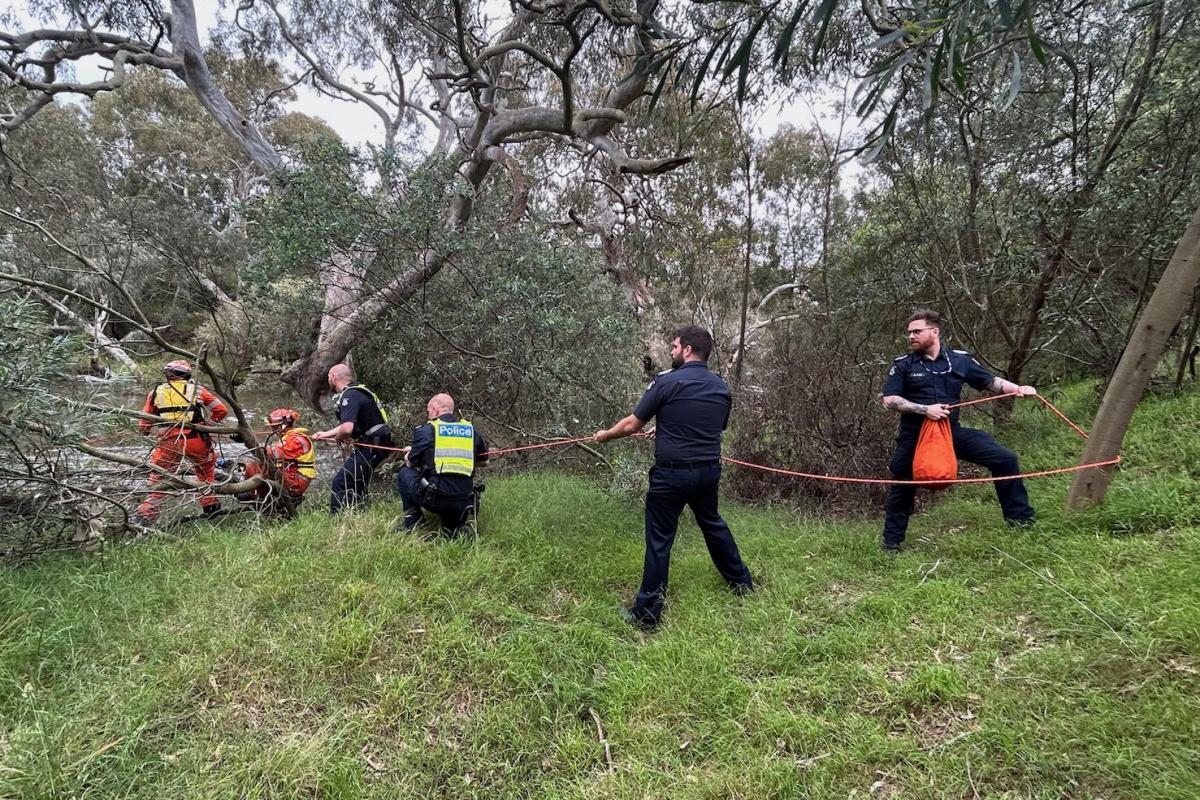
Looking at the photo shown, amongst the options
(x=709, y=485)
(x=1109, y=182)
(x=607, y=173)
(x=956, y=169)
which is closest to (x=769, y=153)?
(x=607, y=173)

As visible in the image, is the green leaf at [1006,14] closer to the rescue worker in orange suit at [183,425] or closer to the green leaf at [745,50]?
the green leaf at [745,50]

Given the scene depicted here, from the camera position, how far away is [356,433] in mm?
5211

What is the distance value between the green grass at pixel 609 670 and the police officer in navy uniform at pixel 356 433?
1.10 m

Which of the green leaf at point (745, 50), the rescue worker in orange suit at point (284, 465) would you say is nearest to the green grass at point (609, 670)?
the rescue worker in orange suit at point (284, 465)

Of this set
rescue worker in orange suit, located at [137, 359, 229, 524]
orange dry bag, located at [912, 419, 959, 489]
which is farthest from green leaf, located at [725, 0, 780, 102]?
rescue worker in orange suit, located at [137, 359, 229, 524]

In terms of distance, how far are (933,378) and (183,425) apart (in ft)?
18.3

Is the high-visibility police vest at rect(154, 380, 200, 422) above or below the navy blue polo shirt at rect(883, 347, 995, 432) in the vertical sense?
below

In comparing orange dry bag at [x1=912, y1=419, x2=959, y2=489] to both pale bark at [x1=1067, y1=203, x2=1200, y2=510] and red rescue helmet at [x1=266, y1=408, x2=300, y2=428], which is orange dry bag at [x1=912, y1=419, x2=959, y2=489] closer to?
pale bark at [x1=1067, y1=203, x2=1200, y2=510]

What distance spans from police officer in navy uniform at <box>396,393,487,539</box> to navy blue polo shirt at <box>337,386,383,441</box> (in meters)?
1.10

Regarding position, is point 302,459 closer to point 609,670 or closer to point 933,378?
point 609,670

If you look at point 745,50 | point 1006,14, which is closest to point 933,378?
point 1006,14

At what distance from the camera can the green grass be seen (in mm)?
2156

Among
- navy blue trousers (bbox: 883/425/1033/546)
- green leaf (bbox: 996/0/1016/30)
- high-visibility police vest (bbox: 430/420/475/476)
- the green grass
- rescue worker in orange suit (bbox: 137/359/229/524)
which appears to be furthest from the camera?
rescue worker in orange suit (bbox: 137/359/229/524)

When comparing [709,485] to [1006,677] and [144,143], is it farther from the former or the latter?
[144,143]
